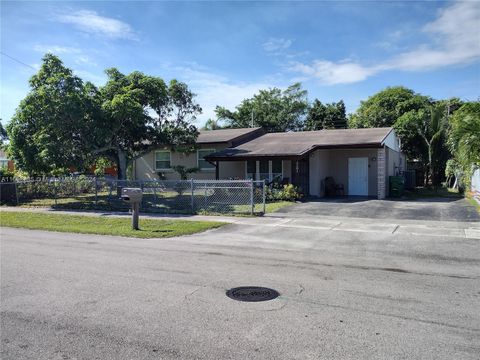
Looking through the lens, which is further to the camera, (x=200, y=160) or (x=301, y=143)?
(x=200, y=160)

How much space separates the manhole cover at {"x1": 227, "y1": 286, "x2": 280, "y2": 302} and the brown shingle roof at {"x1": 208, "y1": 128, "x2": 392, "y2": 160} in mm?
14070

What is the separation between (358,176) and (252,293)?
18.2m

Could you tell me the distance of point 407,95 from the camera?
4484 centimetres

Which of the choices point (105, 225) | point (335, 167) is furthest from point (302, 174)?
point (105, 225)

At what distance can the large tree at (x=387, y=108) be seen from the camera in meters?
40.1

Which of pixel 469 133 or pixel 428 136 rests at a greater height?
pixel 428 136

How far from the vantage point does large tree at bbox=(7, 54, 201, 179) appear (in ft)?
59.5

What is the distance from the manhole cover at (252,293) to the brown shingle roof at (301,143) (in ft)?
46.2

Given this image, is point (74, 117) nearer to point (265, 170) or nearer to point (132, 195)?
point (132, 195)

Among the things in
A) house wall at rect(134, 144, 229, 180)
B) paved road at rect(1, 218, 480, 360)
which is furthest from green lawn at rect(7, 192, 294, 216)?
paved road at rect(1, 218, 480, 360)

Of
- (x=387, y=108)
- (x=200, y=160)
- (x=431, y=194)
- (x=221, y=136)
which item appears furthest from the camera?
(x=387, y=108)

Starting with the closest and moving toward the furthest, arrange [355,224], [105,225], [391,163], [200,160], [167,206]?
[355,224], [105,225], [167,206], [391,163], [200,160]

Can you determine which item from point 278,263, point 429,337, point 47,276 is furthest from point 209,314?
point 47,276

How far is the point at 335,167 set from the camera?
23453 millimetres
